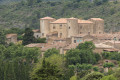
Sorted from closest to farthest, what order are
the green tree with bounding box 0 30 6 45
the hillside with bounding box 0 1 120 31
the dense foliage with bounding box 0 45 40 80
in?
the dense foliage with bounding box 0 45 40 80, the green tree with bounding box 0 30 6 45, the hillside with bounding box 0 1 120 31

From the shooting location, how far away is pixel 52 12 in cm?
9006

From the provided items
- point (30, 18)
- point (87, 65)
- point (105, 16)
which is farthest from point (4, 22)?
point (87, 65)

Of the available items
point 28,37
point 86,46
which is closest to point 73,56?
point 86,46

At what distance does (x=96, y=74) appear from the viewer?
38688mm

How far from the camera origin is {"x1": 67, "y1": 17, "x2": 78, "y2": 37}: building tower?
198 feet

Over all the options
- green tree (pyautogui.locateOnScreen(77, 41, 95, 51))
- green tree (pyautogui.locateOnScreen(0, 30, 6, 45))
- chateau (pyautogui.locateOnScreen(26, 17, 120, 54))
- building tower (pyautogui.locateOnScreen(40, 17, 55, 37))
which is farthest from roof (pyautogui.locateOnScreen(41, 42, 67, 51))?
green tree (pyautogui.locateOnScreen(0, 30, 6, 45))

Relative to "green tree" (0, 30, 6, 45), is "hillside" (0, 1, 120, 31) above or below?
above

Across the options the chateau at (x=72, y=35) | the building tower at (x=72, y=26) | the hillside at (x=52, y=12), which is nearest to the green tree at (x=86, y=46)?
the chateau at (x=72, y=35)

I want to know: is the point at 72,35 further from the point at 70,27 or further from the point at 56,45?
the point at 56,45

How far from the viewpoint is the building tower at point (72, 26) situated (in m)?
60.4

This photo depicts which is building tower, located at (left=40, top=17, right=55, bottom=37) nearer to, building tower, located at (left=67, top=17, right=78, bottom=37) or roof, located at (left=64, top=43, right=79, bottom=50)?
building tower, located at (left=67, top=17, right=78, bottom=37)

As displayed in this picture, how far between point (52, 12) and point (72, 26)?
30.1 metres

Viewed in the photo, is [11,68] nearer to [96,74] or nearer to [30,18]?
[96,74]

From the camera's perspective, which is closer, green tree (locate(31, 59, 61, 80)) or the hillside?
green tree (locate(31, 59, 61, 80))
